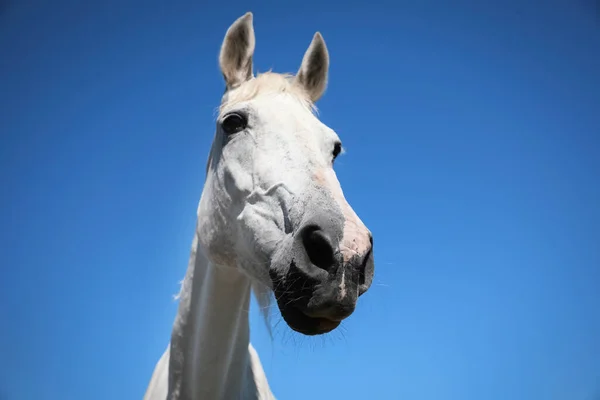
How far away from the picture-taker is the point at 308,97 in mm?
3014

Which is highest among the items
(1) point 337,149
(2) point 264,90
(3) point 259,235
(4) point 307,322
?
(2) point 264,90

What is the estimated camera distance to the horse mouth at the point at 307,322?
161 cm

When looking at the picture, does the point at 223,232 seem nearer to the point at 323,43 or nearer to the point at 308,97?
the point at 308,97

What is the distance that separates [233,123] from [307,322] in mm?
1425

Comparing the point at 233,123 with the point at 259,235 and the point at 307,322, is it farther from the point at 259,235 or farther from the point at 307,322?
the point at 307,322

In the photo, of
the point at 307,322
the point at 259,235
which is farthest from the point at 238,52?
the point at 307,322

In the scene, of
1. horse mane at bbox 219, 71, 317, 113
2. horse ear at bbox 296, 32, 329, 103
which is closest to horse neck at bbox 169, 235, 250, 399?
horse mane at bbox 219, 71, 317, 113

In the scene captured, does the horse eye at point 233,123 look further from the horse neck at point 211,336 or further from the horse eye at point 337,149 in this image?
the horse neck at point 211,336

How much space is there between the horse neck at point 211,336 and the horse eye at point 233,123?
90 centimetres

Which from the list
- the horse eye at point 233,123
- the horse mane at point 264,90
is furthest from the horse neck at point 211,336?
the horse mane at point 264,90

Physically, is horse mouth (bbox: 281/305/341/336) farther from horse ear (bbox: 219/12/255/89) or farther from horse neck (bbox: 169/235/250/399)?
horse ear (bbox: 219/12/255/89)

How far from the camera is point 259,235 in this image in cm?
195

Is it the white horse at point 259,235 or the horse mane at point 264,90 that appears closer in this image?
the white horse at point 259,235

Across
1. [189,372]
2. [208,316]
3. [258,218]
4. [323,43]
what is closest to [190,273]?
[208,316]
